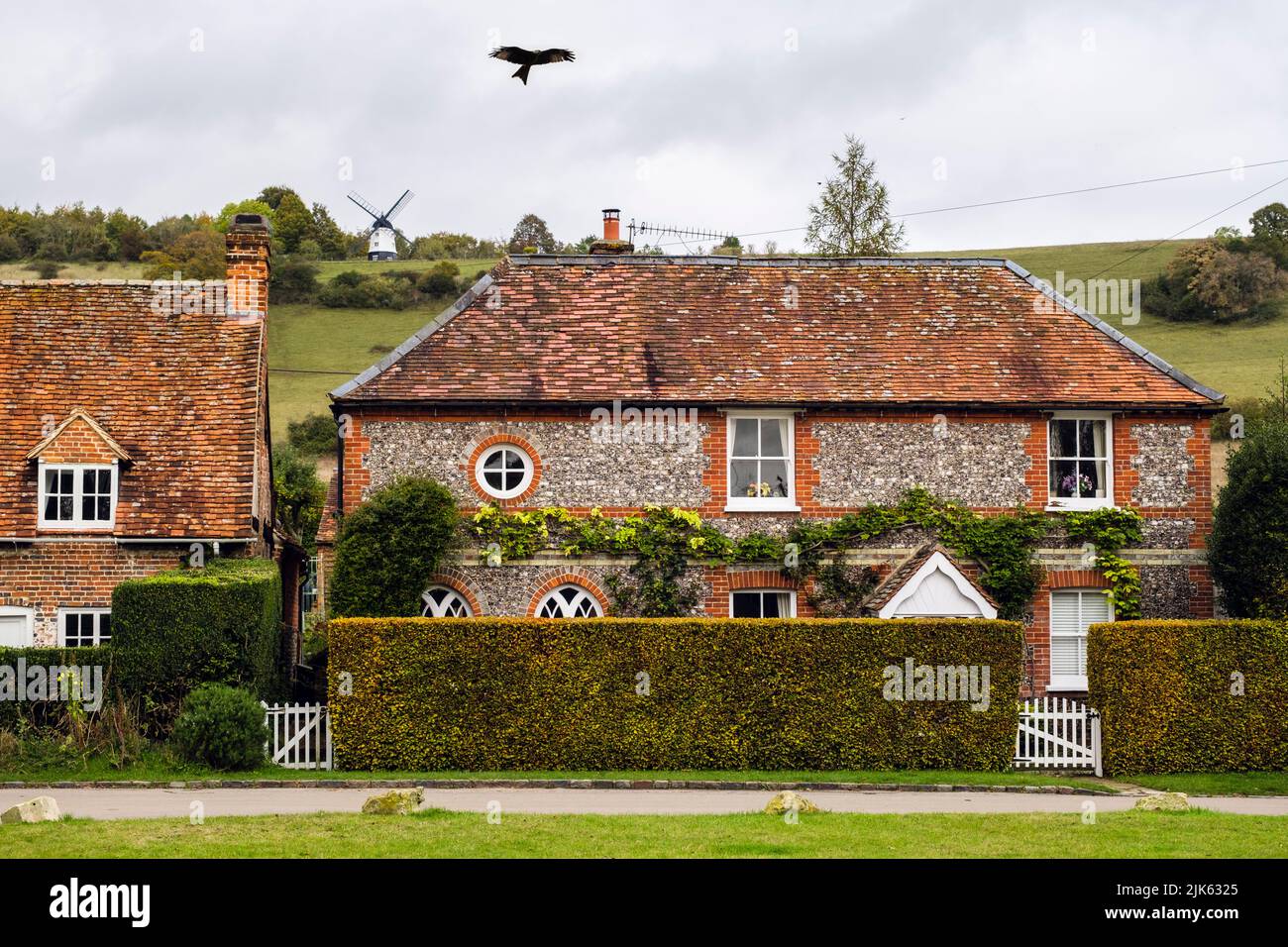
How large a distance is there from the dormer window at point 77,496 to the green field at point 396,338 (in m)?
37.3

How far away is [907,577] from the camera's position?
27.4m

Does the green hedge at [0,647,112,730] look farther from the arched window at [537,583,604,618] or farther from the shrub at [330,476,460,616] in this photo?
the arched window at [537,583,604,618]

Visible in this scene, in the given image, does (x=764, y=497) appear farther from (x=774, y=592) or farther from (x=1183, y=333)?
(x=1183, y=333)

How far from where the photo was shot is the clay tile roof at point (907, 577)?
27.2 metres

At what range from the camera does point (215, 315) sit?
31719mm

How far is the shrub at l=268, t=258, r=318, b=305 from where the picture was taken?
275 feet

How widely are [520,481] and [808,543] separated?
5.58 m

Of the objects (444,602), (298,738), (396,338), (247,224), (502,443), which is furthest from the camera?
(396,338)

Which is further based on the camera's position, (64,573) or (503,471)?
(503,471)

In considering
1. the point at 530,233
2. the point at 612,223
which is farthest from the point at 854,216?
the point at 530,233

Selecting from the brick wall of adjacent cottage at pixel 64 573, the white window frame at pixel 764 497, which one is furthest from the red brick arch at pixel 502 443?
the brick wall of adjacent cottage at pixel 64 573

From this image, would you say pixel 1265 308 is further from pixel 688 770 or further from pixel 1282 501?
pixel 688 770

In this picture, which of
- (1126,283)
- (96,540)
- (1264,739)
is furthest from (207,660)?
(1126,283)

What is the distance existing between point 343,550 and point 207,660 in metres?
→ 3.26
